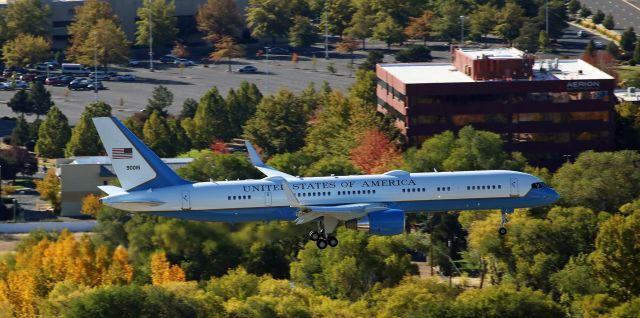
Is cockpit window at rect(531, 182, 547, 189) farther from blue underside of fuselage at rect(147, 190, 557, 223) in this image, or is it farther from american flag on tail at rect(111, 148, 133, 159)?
american flag on tail at rect(111, 148, 133, 159)

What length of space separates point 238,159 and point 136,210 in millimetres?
57800

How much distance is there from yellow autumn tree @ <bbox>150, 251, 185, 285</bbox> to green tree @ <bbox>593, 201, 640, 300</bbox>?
4331 cm

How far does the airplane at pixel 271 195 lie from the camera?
13838 cm

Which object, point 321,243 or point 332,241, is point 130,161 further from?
point 332,241

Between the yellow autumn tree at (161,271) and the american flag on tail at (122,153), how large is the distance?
105 feet

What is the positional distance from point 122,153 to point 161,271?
3417cm

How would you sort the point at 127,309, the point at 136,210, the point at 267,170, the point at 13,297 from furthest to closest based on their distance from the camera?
the point at 13,297 < the point at 127,309 < the point at 267,170 < the point at 136,210

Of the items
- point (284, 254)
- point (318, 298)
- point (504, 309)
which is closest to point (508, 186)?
point (504, 309)

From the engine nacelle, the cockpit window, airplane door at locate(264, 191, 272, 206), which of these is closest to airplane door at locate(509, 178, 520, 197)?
the cockpit window

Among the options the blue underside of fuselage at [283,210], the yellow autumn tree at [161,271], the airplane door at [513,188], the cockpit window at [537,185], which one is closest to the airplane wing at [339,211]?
the blue underside of fuselage at [283,210]

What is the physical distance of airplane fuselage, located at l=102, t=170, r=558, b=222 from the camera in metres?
138

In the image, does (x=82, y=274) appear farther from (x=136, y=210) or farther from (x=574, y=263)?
(x=574, y=263)

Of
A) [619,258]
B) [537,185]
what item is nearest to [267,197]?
[537,185]

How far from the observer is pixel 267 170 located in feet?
486
